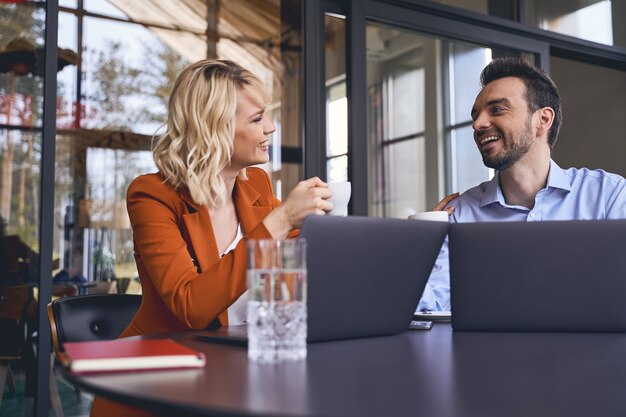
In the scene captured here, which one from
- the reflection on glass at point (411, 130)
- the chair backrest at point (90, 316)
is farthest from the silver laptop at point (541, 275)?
the reflection on glass at point (411, 130)

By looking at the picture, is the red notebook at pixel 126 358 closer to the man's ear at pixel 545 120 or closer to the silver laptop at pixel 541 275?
the silver laptop at pixel 541 275

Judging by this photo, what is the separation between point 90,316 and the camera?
1636 mm

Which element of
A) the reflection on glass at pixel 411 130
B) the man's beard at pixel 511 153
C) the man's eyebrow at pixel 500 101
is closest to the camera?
the man's beard at pixel 511 153

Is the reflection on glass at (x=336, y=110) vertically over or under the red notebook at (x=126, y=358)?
over

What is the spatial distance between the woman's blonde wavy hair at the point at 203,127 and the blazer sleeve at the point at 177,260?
70mm

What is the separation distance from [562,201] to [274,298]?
1.48 meters

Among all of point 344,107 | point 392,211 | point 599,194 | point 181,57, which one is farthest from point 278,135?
point 599,194

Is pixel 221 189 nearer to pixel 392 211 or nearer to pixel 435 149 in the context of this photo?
pixel 435 149

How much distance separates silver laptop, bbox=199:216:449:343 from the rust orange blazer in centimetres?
8

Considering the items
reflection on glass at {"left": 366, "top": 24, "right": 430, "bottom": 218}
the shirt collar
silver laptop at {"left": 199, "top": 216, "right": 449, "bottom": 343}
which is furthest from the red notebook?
reflection on glass at {"left": 366, "top": 24, "right": 430, "bottom": 218}

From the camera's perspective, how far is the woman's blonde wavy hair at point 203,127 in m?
1.58

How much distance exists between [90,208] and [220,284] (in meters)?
5.25

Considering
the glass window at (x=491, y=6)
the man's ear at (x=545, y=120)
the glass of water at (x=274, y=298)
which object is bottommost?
the glass of water at (x=274, y=298)

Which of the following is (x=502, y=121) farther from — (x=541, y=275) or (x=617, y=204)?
(x=541, y=275)
